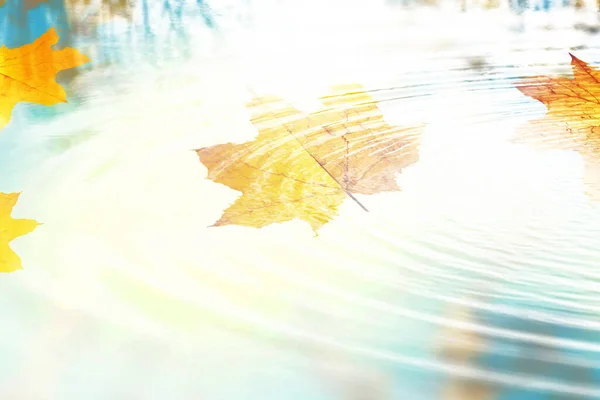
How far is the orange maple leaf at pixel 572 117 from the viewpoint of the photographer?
0.39m

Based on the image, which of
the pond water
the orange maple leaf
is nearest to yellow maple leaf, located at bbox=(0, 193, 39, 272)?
the pond water

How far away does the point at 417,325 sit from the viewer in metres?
0.28

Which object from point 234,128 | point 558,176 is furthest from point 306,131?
point 558,176

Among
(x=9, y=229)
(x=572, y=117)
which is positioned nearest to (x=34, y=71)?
(x=9, y=229)

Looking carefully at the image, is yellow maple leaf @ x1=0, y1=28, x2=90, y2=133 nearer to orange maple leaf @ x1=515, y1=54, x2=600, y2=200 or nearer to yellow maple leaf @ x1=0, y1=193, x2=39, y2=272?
Answer: yellow maple leaf @ x1=0, y1=193, x2=39, y2=272

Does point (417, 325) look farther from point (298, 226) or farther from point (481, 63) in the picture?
point (481, 63)

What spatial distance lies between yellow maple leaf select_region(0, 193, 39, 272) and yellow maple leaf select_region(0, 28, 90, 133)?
0.08 meters

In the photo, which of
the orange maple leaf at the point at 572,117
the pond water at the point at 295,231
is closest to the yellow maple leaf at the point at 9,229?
the pond water at the point at 295,231

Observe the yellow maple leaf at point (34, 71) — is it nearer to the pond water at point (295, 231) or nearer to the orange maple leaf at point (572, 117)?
the pond water at point (295, 231)

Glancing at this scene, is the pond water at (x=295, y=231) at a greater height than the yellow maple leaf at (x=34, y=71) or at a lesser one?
lesser

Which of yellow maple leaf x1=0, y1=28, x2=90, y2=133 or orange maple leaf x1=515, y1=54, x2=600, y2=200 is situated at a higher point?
yellow maple leaf x1=0, y1=28, x2=90, y2=133

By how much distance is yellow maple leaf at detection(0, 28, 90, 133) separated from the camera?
42cm

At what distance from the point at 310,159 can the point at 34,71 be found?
8.5 inches

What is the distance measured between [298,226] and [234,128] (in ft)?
0.33
